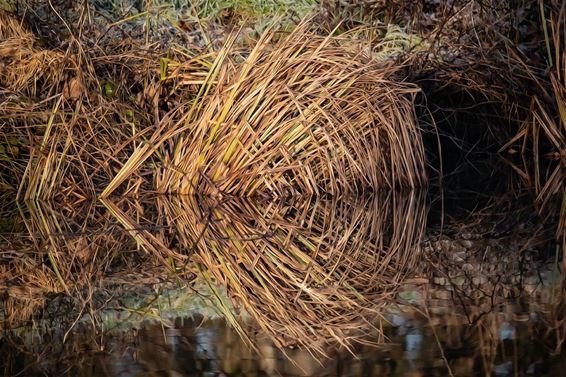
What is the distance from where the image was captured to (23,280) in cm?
457

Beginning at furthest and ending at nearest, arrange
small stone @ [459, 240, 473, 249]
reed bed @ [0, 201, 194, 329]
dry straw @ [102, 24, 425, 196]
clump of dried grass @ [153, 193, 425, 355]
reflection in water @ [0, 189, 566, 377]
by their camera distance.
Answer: dry straw @ [102, 24, 425, 196] → small stone @ [459, 240, 473, 249] → reed bed @ [0, 201, 194, 329] → clump of dried grass @ [153, 193, 425, 355] → reflection in water @ [0, 189, 566, 377]

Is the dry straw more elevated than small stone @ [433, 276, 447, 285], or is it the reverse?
the dry straw

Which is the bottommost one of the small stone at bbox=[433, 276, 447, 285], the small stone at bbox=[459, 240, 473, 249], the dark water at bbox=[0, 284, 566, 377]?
the dark water at bbox=[0, 284, 566, 377]

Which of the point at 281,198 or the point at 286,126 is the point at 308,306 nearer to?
the point at 286,126

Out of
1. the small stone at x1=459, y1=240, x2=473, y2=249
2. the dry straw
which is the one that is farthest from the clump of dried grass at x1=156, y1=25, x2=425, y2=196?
the small stone at x1=459, y1=240, x2=473, y2=249

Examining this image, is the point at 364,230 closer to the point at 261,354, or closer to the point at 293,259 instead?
the point at 293,259

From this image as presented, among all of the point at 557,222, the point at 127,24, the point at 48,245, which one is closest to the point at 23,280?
the point at 48,245

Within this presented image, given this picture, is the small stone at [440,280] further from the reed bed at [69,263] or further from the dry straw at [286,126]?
the dry straw at [286,126]

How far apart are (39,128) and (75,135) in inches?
13.0

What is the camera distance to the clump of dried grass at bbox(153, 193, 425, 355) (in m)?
3.85

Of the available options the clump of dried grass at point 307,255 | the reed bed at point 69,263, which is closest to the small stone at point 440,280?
the clump of dried grass at point 307,255

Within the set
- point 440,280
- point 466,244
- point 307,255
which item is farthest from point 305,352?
point 466,244

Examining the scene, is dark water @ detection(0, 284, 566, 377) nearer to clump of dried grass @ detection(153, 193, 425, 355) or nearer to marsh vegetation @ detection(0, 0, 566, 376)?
marsh vegetation @ detection(0, 0, 566, 376)

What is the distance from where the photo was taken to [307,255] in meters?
5.08
